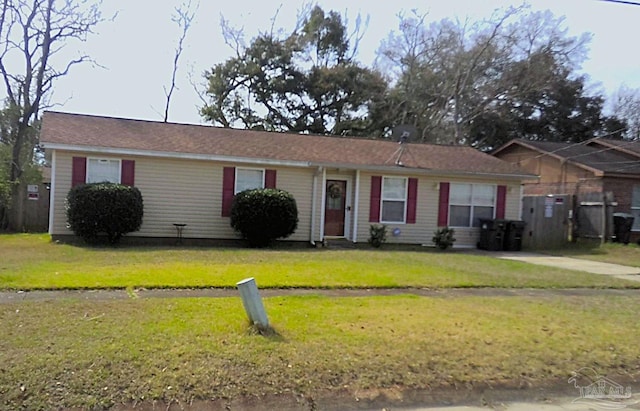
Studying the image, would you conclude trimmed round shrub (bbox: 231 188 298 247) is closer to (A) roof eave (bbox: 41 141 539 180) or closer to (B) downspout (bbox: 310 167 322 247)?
(A) roof eave (bbox: 41 141 539 180)

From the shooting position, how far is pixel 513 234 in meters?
17.6

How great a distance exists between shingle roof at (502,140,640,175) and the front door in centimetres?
1072

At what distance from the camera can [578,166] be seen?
70.7 ft

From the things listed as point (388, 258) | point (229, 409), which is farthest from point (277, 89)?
point (229, 409)

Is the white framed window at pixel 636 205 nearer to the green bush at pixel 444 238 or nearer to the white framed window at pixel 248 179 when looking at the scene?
the green bush at pixel 444 238

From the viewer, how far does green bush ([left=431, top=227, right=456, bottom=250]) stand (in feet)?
55.5

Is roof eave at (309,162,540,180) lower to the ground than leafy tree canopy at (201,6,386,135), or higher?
lower

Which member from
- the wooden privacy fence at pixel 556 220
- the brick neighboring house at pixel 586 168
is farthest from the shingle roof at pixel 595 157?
the wooden privacy fence at pixel 556 220

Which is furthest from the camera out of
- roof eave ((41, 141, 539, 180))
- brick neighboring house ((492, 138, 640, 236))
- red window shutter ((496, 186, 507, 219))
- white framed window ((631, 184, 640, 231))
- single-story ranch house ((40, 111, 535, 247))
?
white framed window ((631, 184, 640, 231))

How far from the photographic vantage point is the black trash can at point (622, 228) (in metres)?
18.5

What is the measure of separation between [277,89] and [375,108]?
22.2ft

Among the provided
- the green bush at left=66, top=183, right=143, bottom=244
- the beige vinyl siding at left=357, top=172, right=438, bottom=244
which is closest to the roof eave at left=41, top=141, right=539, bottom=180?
the beige vinyl siding at left=357, top=172, right=438, bottom=244

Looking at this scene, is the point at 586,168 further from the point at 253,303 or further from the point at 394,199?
the point at 253,303

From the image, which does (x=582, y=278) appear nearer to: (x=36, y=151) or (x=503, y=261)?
(x=503, y=261)
